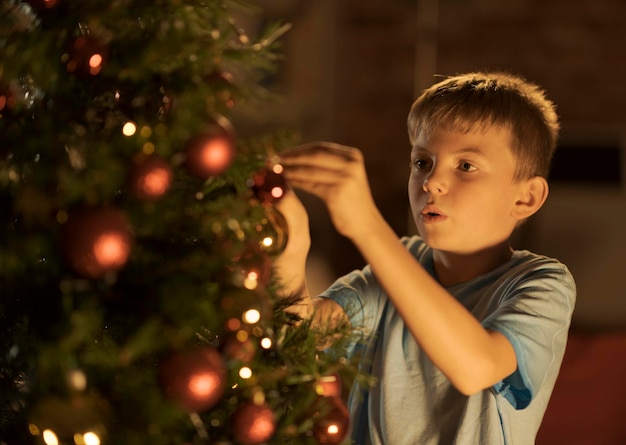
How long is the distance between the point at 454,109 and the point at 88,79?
55 cm

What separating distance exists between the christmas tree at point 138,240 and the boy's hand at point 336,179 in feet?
0.16

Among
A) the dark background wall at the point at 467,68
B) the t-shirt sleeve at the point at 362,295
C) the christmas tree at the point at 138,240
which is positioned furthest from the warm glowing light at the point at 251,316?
the dark background wall at the point at 467,68

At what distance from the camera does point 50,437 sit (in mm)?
555

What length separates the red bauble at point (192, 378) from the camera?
0.56m

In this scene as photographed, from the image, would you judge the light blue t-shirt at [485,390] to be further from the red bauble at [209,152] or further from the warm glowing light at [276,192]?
the red bauble at [209,152]

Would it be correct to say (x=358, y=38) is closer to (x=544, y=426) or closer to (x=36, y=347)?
(x=544, y=426)

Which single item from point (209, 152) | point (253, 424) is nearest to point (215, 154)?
point (209, 152)

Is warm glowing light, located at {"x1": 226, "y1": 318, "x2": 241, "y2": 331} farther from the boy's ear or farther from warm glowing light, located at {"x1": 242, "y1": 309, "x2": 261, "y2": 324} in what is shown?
the boy's ear

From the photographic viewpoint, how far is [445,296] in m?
0.80

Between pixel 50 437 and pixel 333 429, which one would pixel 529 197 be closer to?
pixel 333 429

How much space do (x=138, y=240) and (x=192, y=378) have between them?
0.13m

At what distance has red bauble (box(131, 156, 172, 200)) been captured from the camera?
562mm

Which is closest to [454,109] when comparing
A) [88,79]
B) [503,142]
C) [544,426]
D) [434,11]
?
[503,142]

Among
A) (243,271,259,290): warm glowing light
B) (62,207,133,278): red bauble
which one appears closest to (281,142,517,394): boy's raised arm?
(243,271,259,290): warm glowing light
